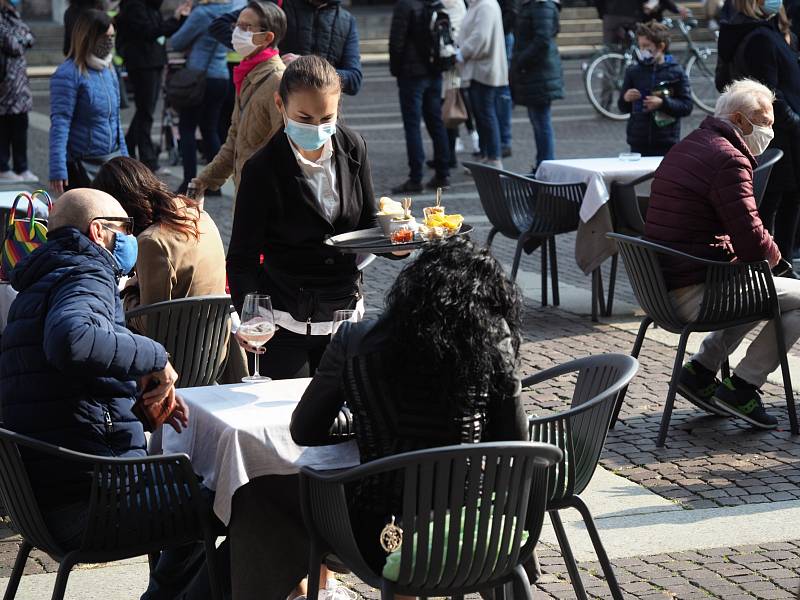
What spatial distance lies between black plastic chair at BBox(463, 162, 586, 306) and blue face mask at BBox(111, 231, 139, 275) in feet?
15.7

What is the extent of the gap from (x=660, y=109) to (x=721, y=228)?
3.61 m

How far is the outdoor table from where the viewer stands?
8461 mm

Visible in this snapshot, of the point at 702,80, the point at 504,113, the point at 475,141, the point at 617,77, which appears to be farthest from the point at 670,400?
the point at 702,80

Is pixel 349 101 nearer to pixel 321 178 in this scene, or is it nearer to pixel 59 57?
pixel 59 57

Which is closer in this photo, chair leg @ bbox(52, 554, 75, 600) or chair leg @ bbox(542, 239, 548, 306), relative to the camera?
chair leg @ bbox(52, 554, 75, 600)

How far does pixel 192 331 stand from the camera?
510cm

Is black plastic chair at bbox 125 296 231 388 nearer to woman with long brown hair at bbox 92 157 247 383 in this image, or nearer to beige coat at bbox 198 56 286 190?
woman with long brown hair at bbox 92 157 247 383

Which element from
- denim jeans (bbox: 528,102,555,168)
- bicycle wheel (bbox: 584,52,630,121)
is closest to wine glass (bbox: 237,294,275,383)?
denim jeans (bbox: 528,102,555,168)

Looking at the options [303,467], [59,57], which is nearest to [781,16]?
[303,467]

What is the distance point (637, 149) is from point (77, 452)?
281 inches

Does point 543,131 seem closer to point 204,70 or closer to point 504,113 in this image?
point 504,113

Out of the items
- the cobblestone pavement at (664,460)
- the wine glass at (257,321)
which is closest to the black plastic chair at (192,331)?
the cobblestone pavement at (664,460)

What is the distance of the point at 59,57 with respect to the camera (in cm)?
2528

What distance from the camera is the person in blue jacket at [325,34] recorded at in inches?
380
